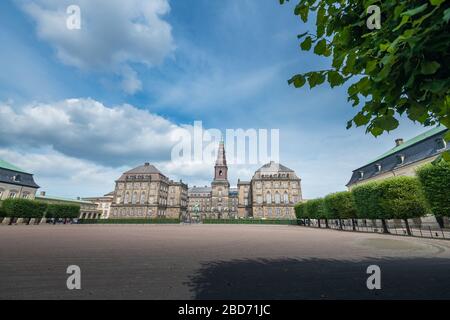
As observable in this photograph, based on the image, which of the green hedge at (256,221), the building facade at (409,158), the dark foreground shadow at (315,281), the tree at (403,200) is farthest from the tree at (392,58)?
the green hedge at (256,221)

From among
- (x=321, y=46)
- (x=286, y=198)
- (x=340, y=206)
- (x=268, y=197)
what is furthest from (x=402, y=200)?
(x=268, y=197)

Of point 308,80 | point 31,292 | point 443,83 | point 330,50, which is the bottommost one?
point 31,292

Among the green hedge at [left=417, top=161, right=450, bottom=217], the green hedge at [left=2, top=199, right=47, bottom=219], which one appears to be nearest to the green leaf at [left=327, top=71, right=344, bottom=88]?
the green hedge at [left=417, top=161, right=450, bottom=217]

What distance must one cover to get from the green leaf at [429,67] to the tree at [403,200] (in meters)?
27.9

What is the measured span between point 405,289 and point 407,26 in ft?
17.9

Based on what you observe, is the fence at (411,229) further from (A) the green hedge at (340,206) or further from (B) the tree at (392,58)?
(B) the tree at (392,58)

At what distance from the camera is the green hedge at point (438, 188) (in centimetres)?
1878

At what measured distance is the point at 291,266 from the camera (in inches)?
309

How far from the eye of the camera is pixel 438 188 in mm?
19250

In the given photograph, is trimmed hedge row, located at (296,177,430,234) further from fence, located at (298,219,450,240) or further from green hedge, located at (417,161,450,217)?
fence, located at (298,219,450,240)

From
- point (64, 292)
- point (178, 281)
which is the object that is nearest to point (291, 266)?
point (178, 281)

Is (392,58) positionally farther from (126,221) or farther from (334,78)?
(126,221)
